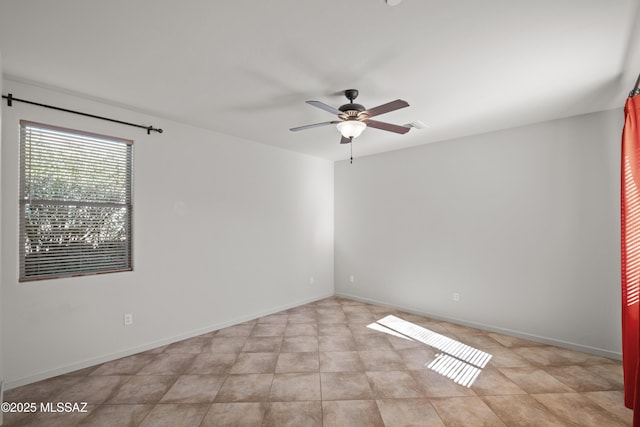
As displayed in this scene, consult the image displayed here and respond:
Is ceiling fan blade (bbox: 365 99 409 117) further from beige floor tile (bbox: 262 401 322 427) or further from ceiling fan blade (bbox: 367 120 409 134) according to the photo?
beige floor tile (bbox: 262 401 322 427)

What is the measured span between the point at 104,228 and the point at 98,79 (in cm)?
151

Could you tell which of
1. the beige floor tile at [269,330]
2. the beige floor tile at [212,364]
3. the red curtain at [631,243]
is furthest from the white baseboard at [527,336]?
the beige floor tile at [212,364]

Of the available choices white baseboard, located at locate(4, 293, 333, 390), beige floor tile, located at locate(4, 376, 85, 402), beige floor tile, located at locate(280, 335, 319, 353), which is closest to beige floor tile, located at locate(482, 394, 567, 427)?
beige floor tile, located at locate(280, 335, 319, 353)

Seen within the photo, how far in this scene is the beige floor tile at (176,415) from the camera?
6.94 ft

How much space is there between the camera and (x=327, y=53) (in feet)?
7.03

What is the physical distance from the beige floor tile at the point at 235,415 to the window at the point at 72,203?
1.96m

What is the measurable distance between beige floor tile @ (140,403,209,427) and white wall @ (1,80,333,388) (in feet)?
4.22

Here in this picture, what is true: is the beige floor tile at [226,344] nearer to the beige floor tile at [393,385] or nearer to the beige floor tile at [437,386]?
the beige floor tile at [393,385]

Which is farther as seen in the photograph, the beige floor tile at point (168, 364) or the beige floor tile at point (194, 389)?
the beige floor tile at point (168, 364)

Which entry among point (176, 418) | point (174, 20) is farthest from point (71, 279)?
point (174, 20)

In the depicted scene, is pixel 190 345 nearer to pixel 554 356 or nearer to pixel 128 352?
pixel 128 352

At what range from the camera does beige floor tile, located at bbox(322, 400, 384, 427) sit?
213cm

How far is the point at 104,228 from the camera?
10.2 ft

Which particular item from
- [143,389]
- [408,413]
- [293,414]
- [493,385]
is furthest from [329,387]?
[143,389]
